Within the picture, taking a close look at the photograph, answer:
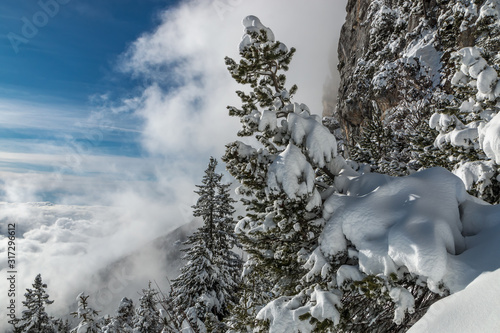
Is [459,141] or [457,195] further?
[459,141]

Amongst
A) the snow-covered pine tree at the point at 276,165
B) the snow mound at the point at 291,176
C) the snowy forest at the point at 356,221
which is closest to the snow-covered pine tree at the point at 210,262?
the snowy forest at the point at 356,221

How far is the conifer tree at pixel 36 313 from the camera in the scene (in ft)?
70.1

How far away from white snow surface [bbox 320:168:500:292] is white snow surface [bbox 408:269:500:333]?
→ 0.87ft

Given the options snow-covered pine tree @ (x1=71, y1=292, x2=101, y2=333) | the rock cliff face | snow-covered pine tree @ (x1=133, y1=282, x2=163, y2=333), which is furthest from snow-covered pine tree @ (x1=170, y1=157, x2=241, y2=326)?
the rock cliff face

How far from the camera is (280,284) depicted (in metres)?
5.89

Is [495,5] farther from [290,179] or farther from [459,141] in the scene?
[290,179]

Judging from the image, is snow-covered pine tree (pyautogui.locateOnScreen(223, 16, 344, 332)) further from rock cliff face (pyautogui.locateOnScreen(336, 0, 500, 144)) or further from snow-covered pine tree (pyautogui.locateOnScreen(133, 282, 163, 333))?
snow-covered pine tree (pyautogui.locateOnScreen(133, 282, 163, 333))

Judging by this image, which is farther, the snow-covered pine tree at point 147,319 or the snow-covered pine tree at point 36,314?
the snow-covered pine tree at point 36,314

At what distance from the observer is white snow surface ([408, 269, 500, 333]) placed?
2416mm

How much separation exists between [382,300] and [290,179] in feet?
6.71

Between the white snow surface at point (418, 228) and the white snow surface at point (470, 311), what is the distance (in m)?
0.27

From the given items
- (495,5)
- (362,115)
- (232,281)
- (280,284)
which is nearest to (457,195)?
(280,284)

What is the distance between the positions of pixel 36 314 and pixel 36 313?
3.1 inches

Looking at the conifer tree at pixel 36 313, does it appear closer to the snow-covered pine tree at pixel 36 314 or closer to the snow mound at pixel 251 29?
the snow-covered pine tree at pixel 36 314
